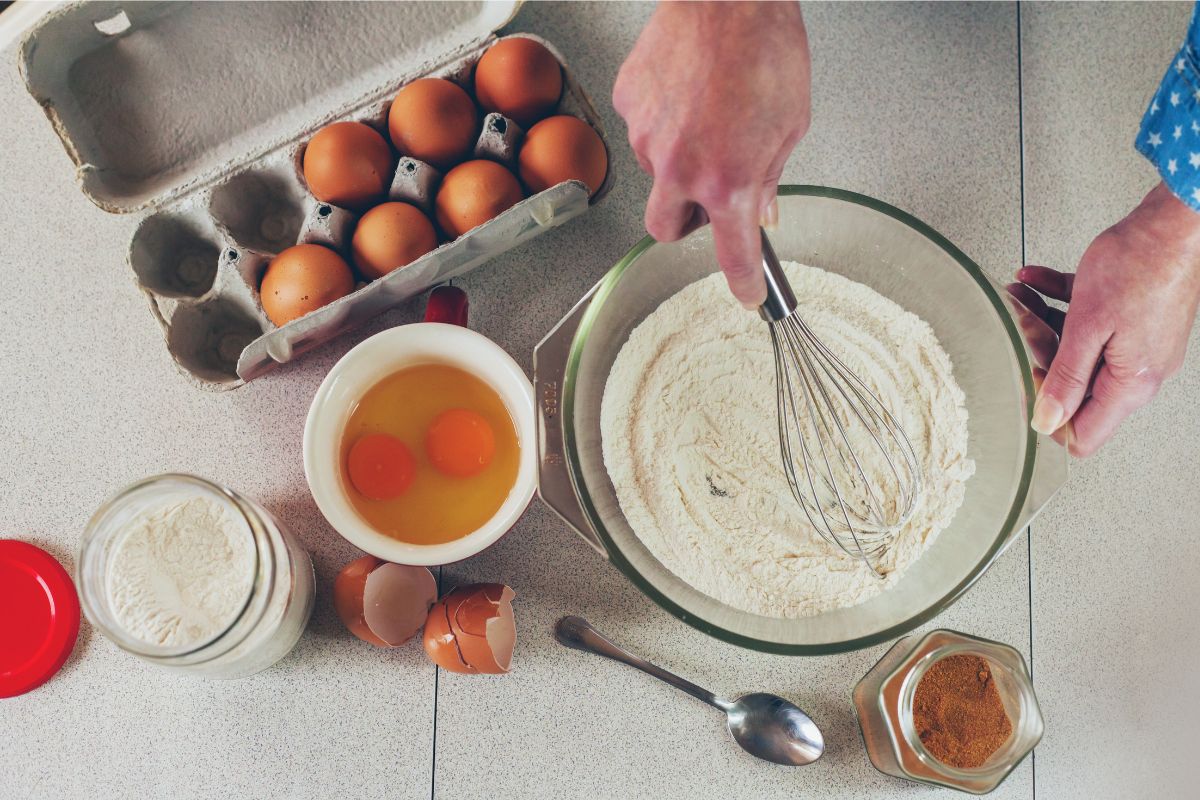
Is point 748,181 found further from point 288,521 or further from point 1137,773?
point 1137,773

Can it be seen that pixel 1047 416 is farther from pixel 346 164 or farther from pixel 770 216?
pixel 346 164

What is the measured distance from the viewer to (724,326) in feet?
2.59

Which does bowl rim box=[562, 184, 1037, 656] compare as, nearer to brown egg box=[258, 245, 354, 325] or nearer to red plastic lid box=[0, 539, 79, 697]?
brown egg box=[258, 245, 354, 325]

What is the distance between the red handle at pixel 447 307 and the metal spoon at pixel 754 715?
327 millimetres

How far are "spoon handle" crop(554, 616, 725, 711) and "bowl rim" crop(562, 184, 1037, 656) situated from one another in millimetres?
117

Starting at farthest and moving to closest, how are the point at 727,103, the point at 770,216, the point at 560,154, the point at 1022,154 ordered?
the point at 1022,154, the point at 560,154, the point at 770,216, the point at 727,103

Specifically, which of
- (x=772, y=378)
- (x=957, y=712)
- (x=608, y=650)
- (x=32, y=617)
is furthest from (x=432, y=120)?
(x=957, y=712)

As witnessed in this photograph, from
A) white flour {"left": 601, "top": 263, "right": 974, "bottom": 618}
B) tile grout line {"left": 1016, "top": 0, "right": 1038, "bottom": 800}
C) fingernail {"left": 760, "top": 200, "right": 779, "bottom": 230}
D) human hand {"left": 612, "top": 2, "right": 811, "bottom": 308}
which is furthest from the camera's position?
tile grout line {"left": 1016, "top": 0, "right": 1038, "bottom": 800}

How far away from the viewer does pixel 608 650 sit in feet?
2.69

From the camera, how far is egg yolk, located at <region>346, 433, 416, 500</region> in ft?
2.58

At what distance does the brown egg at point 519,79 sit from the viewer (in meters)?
0.79

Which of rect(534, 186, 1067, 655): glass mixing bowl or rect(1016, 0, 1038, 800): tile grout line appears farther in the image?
rect(1016, 0, 1038, 800): tile grout line

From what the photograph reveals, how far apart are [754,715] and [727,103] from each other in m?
0.59

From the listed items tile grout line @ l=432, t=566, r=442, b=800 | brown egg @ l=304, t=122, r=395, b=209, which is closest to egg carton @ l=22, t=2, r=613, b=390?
brown egg @ l=304, t=122, r=395, b=209
